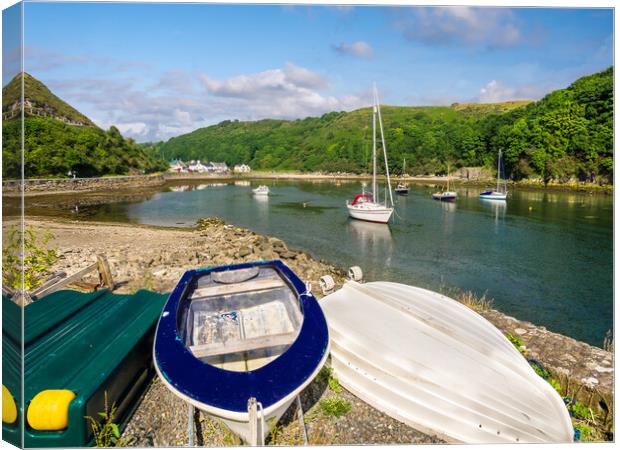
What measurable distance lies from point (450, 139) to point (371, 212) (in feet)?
246

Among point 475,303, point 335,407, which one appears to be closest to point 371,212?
point 475,303

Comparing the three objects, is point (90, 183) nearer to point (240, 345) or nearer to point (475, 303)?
point (475, 303)

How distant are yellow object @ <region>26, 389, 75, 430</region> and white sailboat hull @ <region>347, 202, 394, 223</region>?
25.3 m

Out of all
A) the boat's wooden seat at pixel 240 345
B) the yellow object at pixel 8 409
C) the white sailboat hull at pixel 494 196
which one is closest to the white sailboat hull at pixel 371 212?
the white sailboat hull at pixel 494 196

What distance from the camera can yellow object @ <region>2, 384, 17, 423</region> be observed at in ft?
11.3

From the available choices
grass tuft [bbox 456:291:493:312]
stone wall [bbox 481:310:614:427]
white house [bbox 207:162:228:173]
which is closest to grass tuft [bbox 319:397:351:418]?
stone wall [bbox 481:310:614:427]

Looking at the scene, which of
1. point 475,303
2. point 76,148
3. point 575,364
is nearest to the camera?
point 575,364

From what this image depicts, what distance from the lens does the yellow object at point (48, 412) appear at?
355 centimetres

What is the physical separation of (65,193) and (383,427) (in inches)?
1899

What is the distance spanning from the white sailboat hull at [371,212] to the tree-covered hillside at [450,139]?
13237mm

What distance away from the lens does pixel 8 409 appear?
11.5ft

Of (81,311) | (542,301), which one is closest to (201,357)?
(81,311)

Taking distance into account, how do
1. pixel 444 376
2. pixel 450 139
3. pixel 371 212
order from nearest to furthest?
pixel 444 376 < pixel 371 212 < pixel 450 139

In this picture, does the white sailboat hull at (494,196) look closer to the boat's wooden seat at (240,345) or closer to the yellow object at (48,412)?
the boat's wooden seat at (240,345)
